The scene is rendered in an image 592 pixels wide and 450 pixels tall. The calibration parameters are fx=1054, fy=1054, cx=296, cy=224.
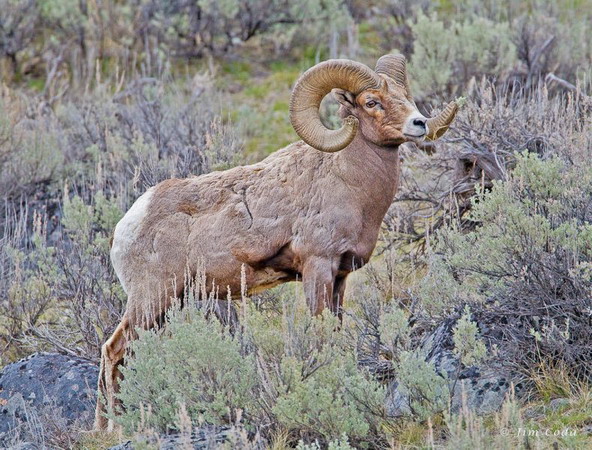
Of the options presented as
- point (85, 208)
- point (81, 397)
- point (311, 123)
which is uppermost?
point (311, 123)

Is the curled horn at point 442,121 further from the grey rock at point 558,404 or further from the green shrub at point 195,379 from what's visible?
the green shrub at point 195,379

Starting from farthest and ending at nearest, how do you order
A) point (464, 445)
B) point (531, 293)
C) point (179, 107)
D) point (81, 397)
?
point (179, 107) → point (81, 397) → point (531, 293) → point (464, 445)

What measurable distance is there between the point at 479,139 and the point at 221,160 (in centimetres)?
256

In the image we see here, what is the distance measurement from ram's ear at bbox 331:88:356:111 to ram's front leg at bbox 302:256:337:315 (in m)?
1.21

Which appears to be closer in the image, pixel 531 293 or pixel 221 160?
pixel 531 293

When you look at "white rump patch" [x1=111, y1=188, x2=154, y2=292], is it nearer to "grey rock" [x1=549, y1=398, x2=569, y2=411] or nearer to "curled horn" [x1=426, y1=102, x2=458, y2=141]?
"curled horn" [x1=426, y1=102, x2=458, y2=141]

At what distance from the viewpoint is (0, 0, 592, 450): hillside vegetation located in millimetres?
6219

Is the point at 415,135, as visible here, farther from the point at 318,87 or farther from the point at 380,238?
the point at 380,238

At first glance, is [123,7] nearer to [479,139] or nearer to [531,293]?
[479,139]

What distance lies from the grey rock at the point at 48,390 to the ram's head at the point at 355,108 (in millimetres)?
2607

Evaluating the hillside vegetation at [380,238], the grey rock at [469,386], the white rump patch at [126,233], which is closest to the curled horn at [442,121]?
the hillside vegetation at [380,238]

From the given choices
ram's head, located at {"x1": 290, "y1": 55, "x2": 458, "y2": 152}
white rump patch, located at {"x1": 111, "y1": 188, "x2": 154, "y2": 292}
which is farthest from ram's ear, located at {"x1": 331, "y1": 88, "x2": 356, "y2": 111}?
white rump patch, located at {"x1": 111, "y1": 188, "x2": 154, "y2": 292}

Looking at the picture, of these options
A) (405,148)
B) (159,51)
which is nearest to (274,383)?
(405,148)

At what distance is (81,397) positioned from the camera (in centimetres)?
824
